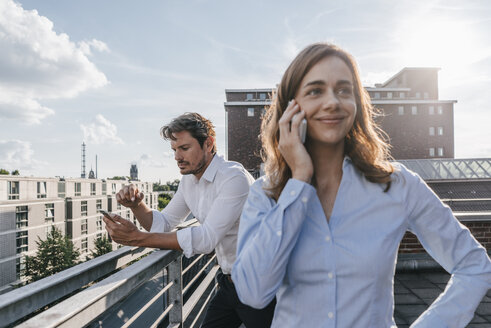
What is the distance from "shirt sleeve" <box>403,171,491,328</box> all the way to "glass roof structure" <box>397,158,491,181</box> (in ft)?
106

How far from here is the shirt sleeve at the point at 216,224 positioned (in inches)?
87.8

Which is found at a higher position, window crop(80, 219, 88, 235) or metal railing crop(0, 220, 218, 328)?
metal railing crop(0, 220, 218, 328)

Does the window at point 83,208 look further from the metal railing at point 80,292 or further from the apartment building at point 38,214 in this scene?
the metal railing at point 80,292

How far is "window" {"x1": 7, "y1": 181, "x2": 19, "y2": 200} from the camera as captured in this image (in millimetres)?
54281

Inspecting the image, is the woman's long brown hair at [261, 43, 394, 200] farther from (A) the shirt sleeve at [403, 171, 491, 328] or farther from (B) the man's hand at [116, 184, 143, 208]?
(B) the man's hand at [116, 184, 143, 208]

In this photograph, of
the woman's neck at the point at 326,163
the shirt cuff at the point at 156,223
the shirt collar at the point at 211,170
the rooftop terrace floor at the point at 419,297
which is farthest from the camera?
the rooftop terrace floor at the point at 419,297

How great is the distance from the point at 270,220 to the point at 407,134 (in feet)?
157

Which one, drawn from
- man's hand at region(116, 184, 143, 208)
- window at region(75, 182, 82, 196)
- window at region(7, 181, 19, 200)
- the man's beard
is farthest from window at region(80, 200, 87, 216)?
the man's beard

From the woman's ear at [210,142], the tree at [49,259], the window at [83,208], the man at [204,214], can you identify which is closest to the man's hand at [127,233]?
the man at [204,214]

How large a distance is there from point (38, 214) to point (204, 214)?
63353mm

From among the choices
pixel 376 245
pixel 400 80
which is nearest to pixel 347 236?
pixel 376 245

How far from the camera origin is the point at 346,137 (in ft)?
4.61

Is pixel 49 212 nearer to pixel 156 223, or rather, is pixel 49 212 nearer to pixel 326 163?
pixel 156 223

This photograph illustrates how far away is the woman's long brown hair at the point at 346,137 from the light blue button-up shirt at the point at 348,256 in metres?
0.08
